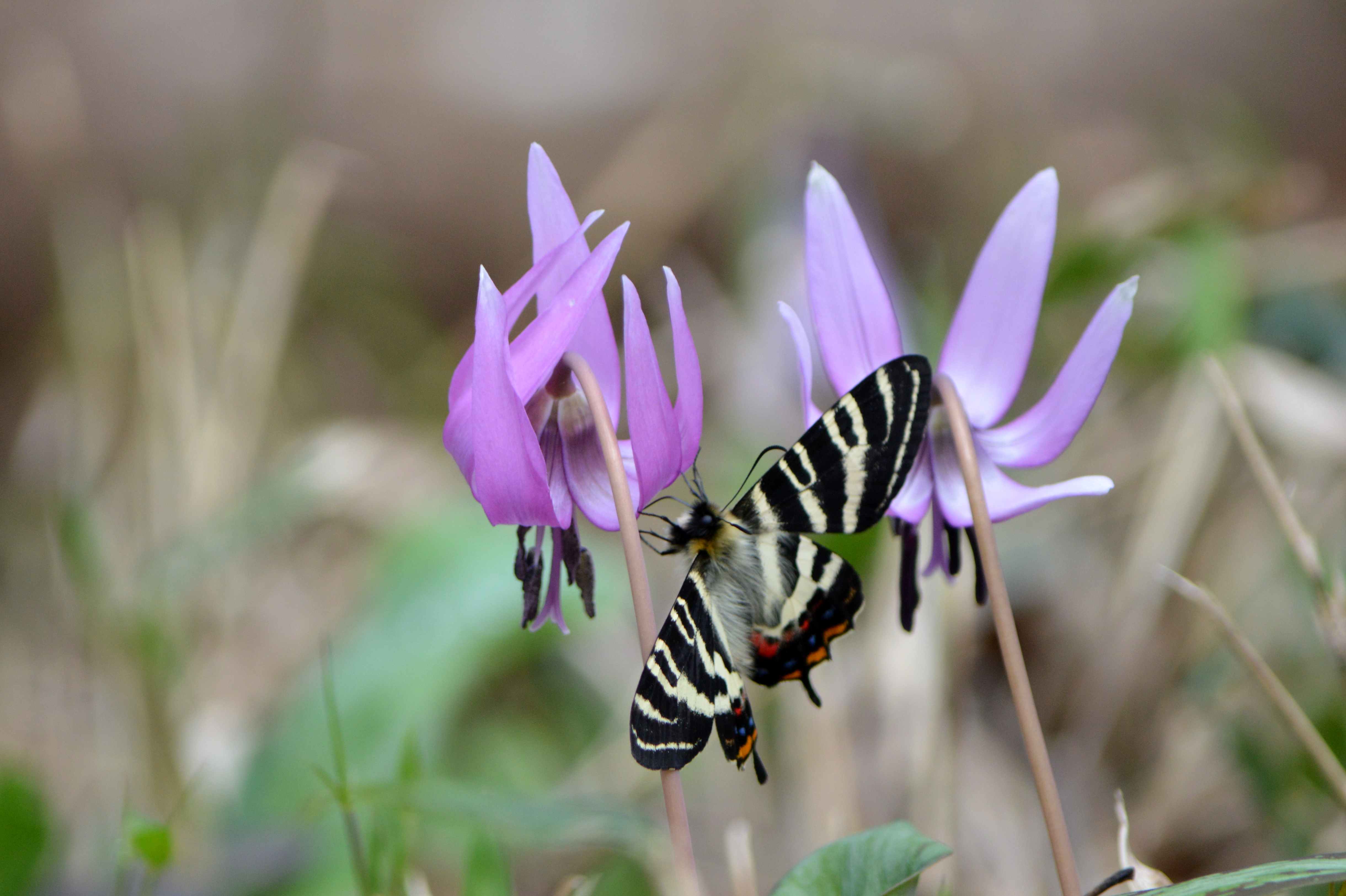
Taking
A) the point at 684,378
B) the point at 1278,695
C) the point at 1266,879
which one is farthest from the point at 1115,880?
the point at 684,378

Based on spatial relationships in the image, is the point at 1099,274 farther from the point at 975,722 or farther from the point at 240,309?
the point at 240,309

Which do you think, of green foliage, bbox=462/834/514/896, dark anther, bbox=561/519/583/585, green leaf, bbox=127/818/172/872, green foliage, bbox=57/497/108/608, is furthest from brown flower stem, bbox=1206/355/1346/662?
green foliage, bbox=57/497/108/608

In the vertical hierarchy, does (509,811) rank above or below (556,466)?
below

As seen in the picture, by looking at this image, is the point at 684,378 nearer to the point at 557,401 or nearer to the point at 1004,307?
the point at 557,401

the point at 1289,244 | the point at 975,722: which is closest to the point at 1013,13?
the point at 1289,244

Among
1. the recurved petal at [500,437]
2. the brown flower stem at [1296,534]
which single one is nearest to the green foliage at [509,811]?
the recurved petal at [500,437]

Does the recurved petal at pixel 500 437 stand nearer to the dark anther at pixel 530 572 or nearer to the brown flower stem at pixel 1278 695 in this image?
the dark anther at pixel 530 572

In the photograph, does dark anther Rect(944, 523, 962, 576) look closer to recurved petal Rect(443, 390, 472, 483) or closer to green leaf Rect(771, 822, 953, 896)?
green leaf Rect(771, 822, 953, 896)
